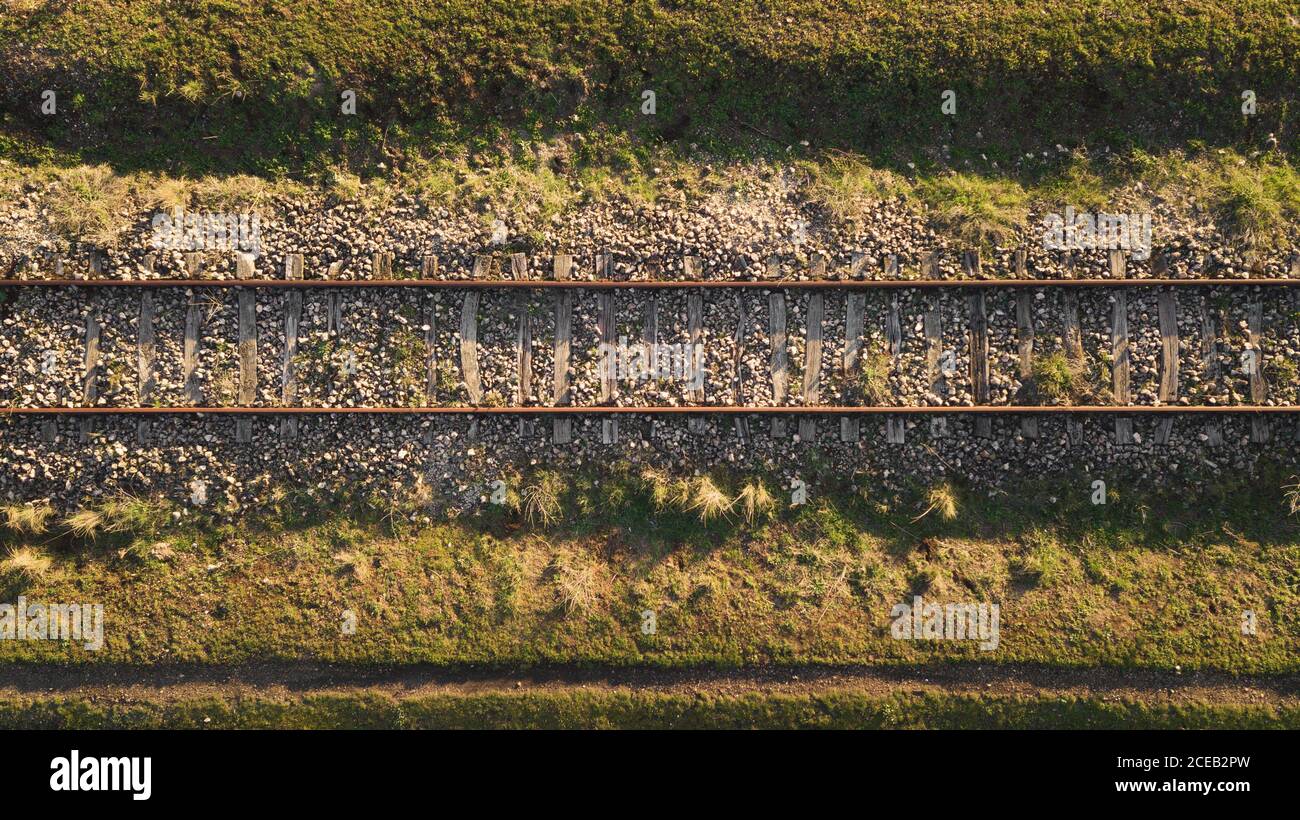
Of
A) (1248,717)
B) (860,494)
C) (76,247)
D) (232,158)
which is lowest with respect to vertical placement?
(1248,717)

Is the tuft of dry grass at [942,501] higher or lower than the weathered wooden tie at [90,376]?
lower

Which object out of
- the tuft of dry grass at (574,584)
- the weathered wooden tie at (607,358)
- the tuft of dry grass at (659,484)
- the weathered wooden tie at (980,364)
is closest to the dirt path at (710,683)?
the tuft of dry grass at (574,584)

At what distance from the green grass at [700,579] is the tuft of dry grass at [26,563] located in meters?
0.11

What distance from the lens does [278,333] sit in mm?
9648

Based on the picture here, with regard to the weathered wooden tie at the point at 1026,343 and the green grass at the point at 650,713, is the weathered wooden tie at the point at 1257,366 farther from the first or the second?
the green grass at the point at 650,713

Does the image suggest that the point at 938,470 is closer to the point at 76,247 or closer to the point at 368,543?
the point at 368,543

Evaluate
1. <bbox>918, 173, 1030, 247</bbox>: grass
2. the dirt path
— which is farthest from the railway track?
the dirt path

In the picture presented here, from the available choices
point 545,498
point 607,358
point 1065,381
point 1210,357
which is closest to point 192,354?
point 545,498

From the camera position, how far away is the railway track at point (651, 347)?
955 cm

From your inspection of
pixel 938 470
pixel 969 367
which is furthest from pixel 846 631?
pixel 969 367

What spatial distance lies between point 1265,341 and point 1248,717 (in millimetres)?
5199

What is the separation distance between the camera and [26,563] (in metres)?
9.41

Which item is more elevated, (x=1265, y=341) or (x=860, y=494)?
(x=1265, y=341)

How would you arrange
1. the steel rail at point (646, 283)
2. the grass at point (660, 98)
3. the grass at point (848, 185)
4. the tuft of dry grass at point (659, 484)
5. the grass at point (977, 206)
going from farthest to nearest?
the grass at point (660, 98)
the grass at point (848, 185)
the grass at point (977, 206)
the tuft of dry grass at point (659, 484)
the steel rail at point (646, 283)
